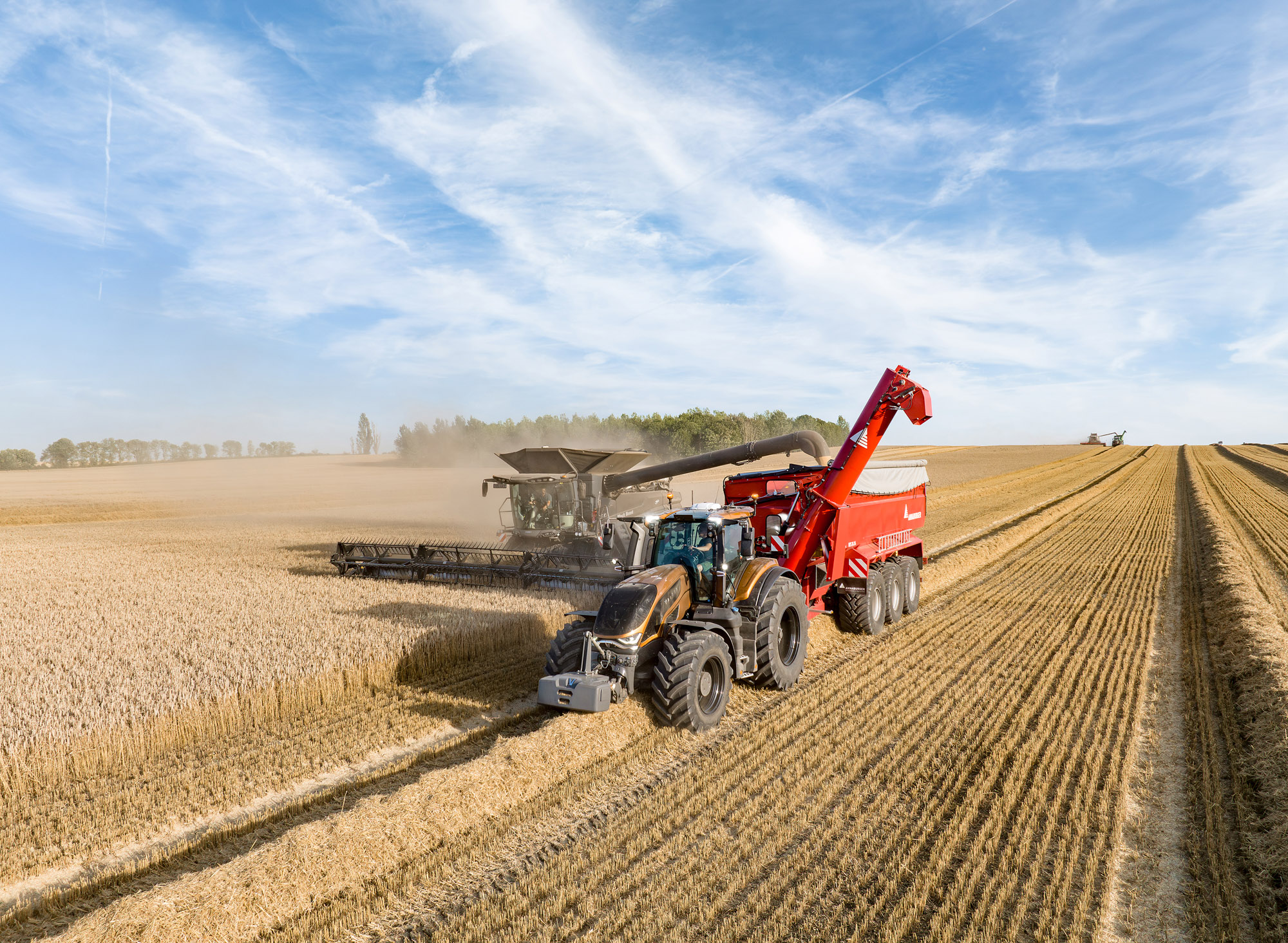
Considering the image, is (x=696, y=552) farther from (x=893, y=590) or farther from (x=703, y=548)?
(x=893, y=590)

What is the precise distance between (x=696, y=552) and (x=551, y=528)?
8.25 meters

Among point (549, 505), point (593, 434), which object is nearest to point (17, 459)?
point (593, 434)

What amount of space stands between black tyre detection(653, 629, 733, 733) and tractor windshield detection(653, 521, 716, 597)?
28.2 inches

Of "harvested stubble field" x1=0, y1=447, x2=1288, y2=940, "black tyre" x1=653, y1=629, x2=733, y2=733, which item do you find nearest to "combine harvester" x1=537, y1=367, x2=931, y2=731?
"black tyre" x1=653, y1=629, x2=733, y2=733

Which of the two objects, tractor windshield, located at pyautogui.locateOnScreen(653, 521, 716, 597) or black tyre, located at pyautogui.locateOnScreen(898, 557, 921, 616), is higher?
tractor windshield, located at pyautogui.locateOnScreen(653, 521, 716, 597)

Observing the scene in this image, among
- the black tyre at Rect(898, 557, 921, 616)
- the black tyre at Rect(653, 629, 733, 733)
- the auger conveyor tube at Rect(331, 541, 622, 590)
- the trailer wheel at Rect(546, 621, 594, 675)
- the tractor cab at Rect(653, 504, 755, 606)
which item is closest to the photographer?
the black tyre at Rect(653, 629, 733, 733)

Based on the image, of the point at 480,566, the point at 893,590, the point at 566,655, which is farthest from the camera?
the point at 480,566

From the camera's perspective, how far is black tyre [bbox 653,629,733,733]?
20.8 ft

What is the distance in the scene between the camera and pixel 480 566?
13.3 metres

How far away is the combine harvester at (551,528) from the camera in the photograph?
12938 millimetres

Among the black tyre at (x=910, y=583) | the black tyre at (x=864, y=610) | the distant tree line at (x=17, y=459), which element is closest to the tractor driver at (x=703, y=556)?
the black tyre at (x=864, y=610)

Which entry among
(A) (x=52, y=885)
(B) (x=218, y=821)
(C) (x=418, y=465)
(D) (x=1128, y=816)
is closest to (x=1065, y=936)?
(D) (x=1128, y=816)

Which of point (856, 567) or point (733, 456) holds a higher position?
point (733, 456)

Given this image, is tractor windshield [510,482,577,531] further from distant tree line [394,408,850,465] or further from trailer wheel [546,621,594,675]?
distant tree line [394,408,850,465]
